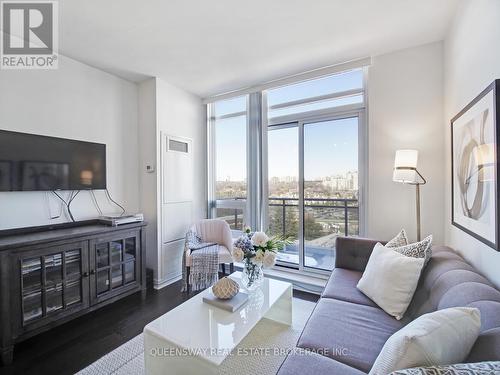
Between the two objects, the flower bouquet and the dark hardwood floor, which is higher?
the flower bouquet

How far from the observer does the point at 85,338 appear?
1.96 meters

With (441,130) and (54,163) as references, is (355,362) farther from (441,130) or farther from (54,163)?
(54,163)

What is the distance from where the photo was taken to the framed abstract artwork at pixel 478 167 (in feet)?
4.01

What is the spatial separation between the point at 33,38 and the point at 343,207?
370cm

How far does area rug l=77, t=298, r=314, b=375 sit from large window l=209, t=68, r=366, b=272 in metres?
1.30

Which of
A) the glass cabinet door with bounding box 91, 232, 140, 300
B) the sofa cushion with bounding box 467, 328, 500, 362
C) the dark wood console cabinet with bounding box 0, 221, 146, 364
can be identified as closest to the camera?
the sofa cushion with bounding box 467, 328, 500, 362

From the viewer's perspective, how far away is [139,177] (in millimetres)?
3211

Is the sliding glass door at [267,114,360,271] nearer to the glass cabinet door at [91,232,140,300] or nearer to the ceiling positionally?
the ceiling

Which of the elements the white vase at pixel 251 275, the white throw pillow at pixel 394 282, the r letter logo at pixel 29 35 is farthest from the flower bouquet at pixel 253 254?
the r letter logo at pixel 29 35

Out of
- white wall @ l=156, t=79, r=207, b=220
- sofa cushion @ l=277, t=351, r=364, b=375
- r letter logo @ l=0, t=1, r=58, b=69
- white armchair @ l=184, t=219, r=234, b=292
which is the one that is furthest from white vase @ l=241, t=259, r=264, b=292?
r letter logo @ l=0, t=1, r=58, b=69

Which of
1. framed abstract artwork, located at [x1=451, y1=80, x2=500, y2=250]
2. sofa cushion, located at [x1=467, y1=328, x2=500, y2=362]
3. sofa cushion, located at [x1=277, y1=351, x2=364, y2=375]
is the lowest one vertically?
sofa cushion, located at [x1=277, y1=351, x2=364, y2=375]

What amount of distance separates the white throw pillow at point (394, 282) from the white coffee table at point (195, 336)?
0.75 meters

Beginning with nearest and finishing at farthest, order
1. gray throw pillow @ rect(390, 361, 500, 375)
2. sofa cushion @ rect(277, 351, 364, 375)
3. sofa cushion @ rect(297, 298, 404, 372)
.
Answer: gray throw pillow @ rect(390, 361, 500, 375)
sofa cushion @ rect(277, 351, 364, 375)
sofa cushion @ rect(297, 298, 404, 372)

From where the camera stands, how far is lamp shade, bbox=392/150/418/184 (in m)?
2.11
